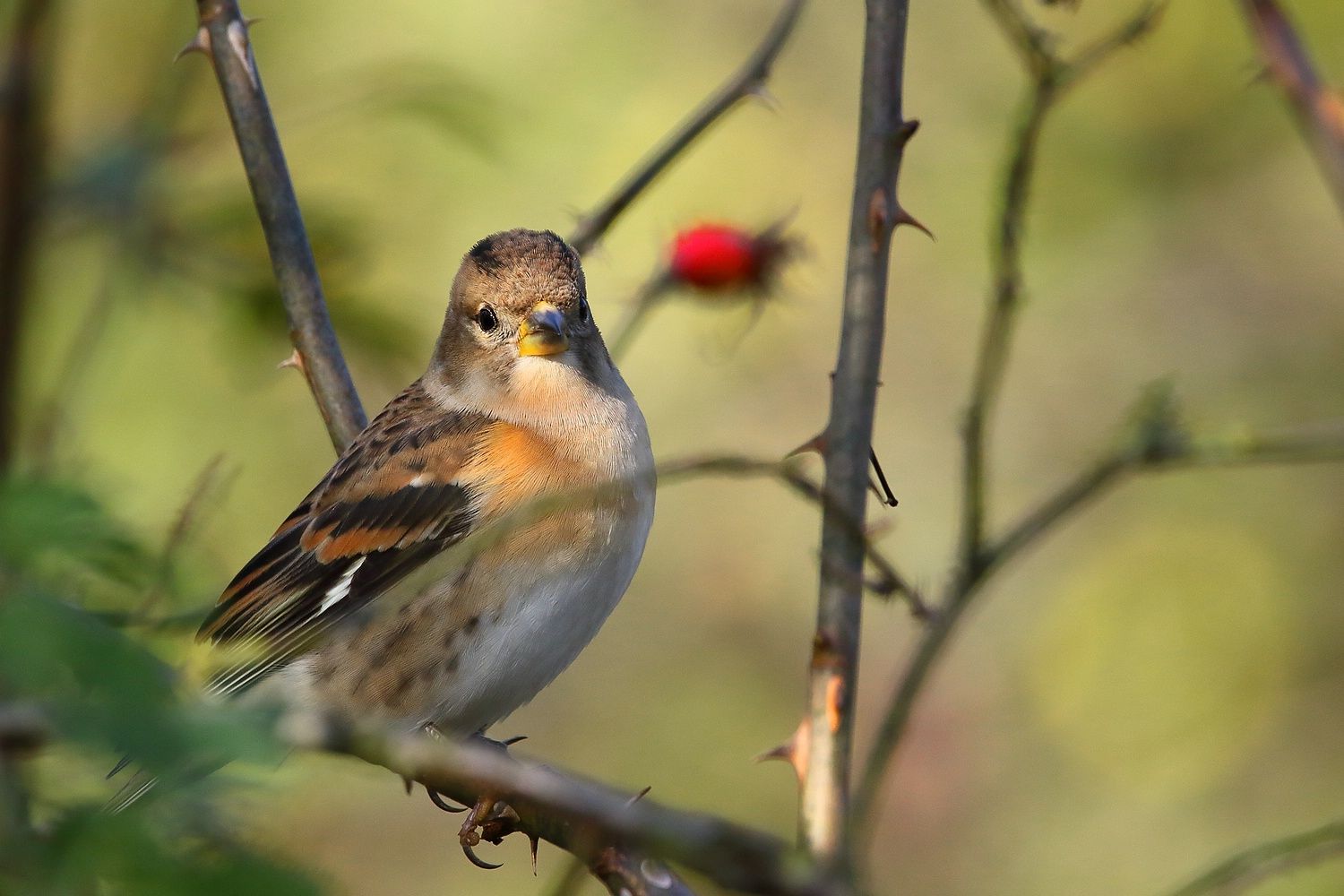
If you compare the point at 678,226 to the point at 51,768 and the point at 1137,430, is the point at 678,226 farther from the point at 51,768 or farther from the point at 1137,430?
the point at 51,768

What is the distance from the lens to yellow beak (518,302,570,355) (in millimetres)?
4148

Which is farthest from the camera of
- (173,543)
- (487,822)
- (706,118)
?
(487,822)

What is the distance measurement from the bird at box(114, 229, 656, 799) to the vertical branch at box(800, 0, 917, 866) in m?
1.58

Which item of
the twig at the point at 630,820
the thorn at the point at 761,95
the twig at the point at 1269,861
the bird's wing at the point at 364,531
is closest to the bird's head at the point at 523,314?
the bird's wing at the point at 364,531

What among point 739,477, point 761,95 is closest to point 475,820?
point 761,95

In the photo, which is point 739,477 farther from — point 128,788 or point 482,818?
point 482,818

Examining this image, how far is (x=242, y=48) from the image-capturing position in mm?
3268

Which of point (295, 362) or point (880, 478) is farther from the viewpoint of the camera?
point (295, 362)

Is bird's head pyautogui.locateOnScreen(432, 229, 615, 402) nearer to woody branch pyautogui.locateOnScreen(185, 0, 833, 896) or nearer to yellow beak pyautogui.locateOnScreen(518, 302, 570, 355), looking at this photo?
yellow beak pyautogui.locateOnScreen(518, 302, 570, 355)

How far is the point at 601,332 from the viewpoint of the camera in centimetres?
472

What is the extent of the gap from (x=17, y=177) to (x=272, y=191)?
92 centimetres

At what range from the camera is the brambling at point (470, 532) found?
370cm

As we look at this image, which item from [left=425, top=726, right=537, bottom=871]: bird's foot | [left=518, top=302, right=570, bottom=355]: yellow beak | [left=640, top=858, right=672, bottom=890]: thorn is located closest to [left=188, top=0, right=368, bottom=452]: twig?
[left=518, top=302, right=570, bottom=355]: yellow beak

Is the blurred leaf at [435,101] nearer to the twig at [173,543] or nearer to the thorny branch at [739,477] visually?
the twig at [173,543]
